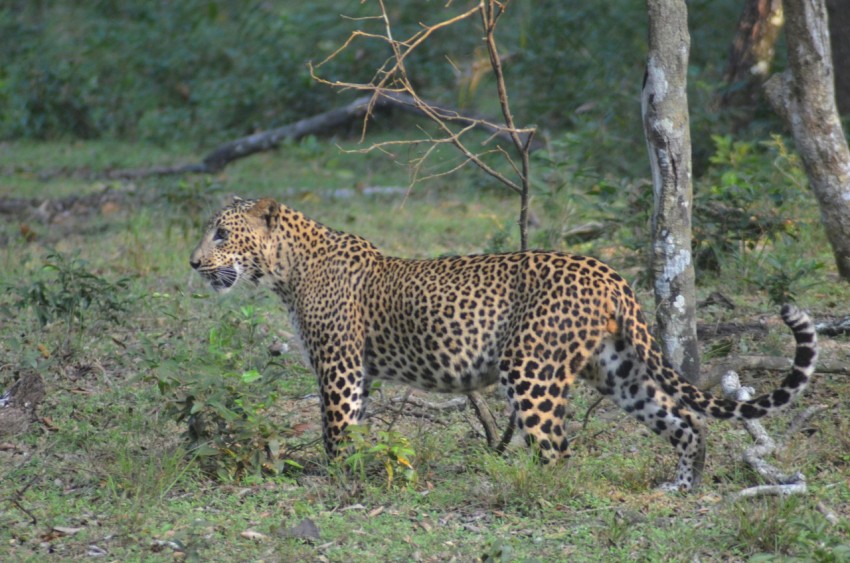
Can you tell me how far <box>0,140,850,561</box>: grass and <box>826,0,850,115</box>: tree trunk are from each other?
242 centimetres

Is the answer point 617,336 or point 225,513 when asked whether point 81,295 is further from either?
point 617,336

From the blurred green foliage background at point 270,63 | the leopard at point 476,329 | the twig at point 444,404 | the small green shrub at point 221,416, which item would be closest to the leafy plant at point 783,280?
the twig at point 444,404

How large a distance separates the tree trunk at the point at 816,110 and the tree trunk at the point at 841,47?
A: 12.8 feet

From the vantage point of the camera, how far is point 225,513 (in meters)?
5.84

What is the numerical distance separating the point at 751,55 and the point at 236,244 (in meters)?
6.89

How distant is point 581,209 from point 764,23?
282 cm

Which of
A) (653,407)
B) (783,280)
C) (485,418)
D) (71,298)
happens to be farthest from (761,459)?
(71,298)

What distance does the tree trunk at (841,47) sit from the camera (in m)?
11.4

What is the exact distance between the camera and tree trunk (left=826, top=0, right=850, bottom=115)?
11430 mm

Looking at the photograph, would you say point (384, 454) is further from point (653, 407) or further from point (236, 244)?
point (236, 244)

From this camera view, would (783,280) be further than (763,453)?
Yes

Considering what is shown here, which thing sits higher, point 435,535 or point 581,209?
point 581,209

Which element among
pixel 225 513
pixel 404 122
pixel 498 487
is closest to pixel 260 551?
pixel 225 513

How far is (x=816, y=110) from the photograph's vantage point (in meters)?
7.84
